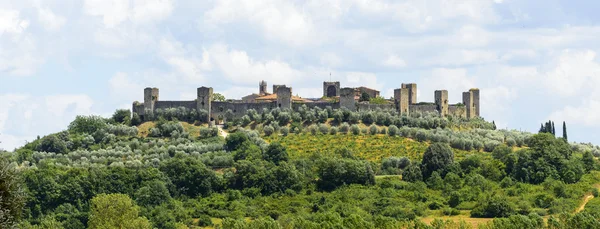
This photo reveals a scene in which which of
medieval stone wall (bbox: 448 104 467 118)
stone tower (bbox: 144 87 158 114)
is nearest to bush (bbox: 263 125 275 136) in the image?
stone tower (bbox: 144 87 158 114)

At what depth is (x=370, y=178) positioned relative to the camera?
7469cm

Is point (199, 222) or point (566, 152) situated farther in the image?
point (566, 152)

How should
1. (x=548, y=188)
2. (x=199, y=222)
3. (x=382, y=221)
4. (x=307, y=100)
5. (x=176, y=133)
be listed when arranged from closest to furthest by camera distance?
(x=382, y=221) < (x=199, y=222) < (x=548, y=188) < (x=176, y=133) < (x=307, y=100)

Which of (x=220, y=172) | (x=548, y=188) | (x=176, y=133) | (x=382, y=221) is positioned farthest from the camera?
(x=176, y=133)

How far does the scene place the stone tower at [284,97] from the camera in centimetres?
9281

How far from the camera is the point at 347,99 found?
3627 inches

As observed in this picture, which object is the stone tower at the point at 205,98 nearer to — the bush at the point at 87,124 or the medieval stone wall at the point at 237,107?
the medieval stone wall at the point at 237,107

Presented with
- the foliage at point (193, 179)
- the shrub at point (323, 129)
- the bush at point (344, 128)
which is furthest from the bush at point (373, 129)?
the foliage at point (193, 179)

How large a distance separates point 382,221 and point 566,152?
1094 inches

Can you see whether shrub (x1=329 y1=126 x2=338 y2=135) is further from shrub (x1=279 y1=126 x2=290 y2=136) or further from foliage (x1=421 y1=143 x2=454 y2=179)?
foliage (x1=421 y1=143 x2=454 y2=179)

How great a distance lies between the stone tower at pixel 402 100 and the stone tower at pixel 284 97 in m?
9.50

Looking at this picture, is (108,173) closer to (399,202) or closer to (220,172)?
(220,172)

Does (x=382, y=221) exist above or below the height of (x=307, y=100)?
below

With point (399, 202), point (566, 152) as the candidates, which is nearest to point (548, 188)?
point (566, 152)
